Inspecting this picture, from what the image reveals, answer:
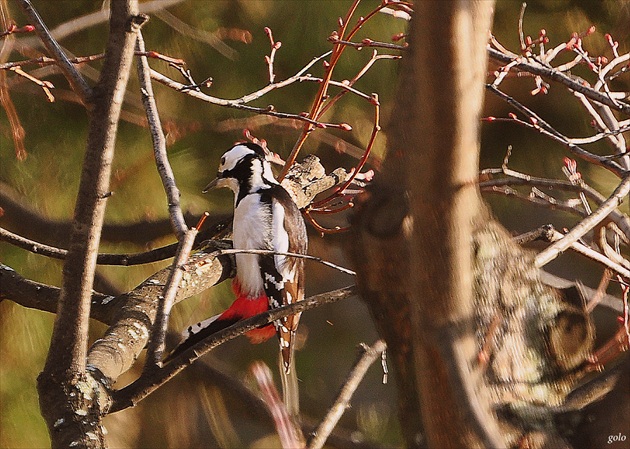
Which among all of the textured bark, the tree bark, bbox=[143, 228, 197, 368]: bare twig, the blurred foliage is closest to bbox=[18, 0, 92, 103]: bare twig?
the tree bark

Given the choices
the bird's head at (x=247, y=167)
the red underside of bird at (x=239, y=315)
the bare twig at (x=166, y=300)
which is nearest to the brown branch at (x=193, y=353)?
the bare twig at (x=166, y=300)

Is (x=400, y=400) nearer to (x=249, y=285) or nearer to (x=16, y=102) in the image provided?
(x=249, y=285)

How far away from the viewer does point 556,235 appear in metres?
1.17

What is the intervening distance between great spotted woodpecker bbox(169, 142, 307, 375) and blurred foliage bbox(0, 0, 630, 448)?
0.85 feet

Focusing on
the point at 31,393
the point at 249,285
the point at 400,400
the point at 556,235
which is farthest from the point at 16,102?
the point at 400,400

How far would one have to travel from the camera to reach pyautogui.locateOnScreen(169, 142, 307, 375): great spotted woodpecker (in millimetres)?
1617

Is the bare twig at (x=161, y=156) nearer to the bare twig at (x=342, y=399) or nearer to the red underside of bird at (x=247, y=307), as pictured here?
the bare twig at (x=342, y=399)

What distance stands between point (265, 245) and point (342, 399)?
21.0 inches

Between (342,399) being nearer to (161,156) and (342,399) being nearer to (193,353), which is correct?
(193,353)

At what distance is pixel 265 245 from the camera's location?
1.65 metres

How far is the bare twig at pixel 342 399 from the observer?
1.07 meters

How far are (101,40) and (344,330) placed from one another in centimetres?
135

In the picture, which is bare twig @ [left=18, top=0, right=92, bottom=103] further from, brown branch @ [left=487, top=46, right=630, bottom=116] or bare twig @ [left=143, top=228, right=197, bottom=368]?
brown branch @ [left=487, top=46, right=630, bottom=116]

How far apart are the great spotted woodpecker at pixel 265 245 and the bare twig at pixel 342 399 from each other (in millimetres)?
334
